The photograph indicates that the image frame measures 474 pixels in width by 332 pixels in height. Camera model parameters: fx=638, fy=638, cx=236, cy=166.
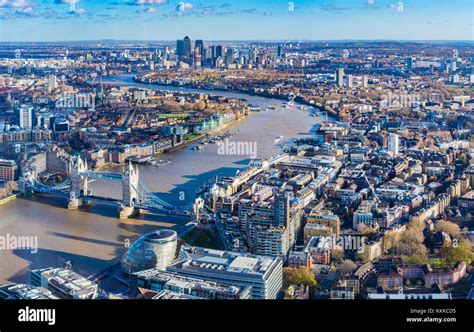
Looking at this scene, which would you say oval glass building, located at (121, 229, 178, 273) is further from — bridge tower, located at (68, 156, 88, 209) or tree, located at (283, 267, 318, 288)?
bridge tower, located at (68, 156, 88, 209)

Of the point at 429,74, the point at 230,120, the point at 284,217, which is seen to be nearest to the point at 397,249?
the point at 284,217

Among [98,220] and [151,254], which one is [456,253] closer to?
[151,254]

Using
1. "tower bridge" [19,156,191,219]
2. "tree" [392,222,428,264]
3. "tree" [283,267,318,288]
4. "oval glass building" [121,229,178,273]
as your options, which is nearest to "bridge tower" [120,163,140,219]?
"tower bridge" [19,156,191,219]

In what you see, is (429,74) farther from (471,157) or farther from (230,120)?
(471,157)

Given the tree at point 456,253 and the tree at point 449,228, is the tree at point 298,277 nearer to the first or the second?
the tree at point 456,253

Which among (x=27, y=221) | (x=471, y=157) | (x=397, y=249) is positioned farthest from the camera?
(x=471, y=157)
